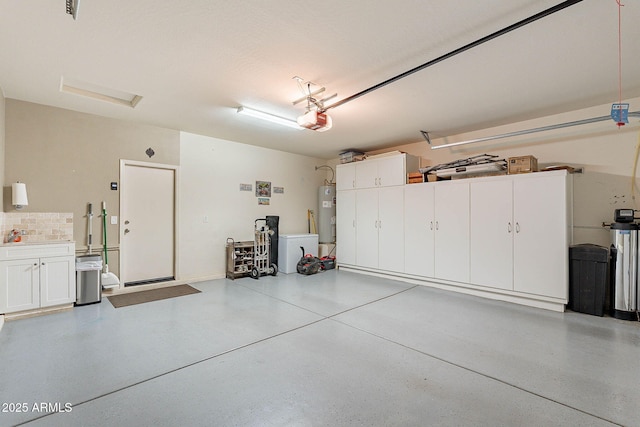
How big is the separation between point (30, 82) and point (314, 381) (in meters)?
4.49

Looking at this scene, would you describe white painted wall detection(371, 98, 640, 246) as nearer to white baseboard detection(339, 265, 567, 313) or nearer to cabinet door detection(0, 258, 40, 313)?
white baseboard detection(339, 265, 567, 313)


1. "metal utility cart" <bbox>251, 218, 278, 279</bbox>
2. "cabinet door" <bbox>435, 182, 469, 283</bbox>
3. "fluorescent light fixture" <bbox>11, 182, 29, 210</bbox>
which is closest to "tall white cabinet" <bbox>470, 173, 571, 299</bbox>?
"cabinet door" <bbox>435, 182, 469, 283</bbox>

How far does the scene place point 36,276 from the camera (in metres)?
3.47

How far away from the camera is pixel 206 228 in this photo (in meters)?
5.56

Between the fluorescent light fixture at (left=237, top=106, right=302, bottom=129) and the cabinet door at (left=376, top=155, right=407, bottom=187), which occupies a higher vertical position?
the fluorescent light fixture at (left=237, top=106, right=302, bottom=129)

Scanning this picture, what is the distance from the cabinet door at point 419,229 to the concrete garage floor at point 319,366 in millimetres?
1318

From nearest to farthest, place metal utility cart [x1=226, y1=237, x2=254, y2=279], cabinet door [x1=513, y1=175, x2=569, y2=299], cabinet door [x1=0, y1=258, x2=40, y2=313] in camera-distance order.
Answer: cabinet door [x1=0, y1=258, x2=40, y2=313] < cabinet door [x1=513, y1=175, x2=569, y2=299] < metal utility cart [x1=226, y1=237, x2=254, y2=279]

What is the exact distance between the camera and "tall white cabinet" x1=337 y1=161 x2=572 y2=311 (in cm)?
384

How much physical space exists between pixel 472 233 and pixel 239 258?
434 cm

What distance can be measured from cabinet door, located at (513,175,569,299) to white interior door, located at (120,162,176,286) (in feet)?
18.8

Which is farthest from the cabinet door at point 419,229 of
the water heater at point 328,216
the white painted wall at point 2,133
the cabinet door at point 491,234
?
the white painted wall at point 2,133

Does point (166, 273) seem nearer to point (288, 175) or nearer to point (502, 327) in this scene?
point (288, 175)

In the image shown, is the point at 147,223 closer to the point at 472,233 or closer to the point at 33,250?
the point at 33,250

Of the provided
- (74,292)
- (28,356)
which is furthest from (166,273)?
(28,356)
